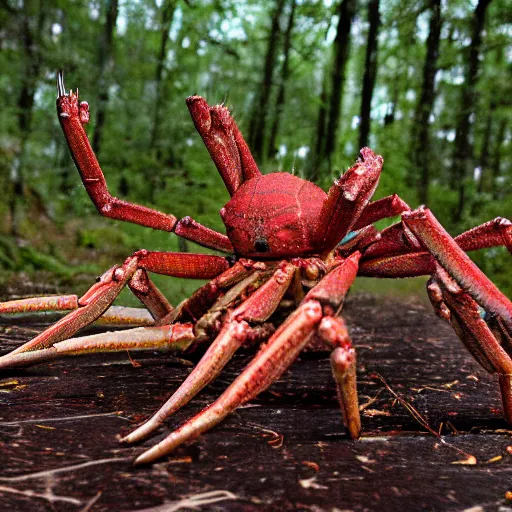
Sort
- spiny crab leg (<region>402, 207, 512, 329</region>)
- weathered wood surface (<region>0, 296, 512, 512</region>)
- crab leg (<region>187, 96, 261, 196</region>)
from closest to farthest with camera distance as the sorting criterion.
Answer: weathered wood surface (<region>0, 296, 512, 512</region>) < spiny crab leg (<region>402, 207, 512, 329</region>) < crab leg (<region>187, 96, 261, 196</region>)

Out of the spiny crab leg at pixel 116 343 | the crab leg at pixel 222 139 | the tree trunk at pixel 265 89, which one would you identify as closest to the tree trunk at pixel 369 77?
the tree trunk at pixel 265 89

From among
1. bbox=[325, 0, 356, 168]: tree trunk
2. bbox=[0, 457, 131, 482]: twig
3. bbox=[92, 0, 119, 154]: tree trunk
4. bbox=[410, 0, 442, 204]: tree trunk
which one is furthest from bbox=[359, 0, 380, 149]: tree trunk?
bbox=[0, 457, 131, 482]: twig

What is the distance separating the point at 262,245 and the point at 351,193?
0.62 meters

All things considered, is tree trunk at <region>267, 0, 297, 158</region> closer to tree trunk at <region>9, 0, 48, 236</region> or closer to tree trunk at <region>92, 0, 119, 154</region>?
tree trunk at <region>92, 0, 119, 154</region>

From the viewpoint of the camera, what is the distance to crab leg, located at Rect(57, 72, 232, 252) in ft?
7.41

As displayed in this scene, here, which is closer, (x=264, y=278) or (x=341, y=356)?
(x=341, y=356)

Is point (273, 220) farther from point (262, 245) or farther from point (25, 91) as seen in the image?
point (25, 91)

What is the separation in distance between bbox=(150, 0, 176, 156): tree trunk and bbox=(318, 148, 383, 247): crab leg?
909 cm

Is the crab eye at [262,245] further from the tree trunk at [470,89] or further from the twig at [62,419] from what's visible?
the tree trunk at [470,89]

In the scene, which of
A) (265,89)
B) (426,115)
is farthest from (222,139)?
(265,89)

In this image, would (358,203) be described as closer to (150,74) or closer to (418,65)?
(150,74)

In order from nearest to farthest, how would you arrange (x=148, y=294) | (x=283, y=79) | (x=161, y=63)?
(x=148, y=294)
(x=161, y=63)
(x=283, y=79)

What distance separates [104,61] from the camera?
9414 mm

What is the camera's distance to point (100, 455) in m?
1.46
